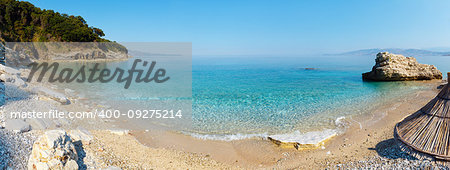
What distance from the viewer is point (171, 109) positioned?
48.2 ft

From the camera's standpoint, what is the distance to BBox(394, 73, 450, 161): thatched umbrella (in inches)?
223

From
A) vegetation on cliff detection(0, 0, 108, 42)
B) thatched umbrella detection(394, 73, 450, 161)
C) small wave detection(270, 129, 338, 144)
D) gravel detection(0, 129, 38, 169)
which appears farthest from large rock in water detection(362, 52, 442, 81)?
vegetation on cliff detection(0, 0, 108, 42)

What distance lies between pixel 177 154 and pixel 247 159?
2.67 m

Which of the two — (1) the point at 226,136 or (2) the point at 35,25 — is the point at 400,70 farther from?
(2) the point at 35,25

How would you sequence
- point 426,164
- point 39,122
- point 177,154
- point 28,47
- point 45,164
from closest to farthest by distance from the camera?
point 45,164 → point 426,164 → point 39,122 → point 177,154 → point 28,47

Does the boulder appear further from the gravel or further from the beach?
the beach

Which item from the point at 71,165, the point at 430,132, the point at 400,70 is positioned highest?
the point at 400,70

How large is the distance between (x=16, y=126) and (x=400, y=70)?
34626mm

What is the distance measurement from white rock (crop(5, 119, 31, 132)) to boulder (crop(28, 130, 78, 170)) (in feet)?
6.62

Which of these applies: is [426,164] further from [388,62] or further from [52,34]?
[52,34]

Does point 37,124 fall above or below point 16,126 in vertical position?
below

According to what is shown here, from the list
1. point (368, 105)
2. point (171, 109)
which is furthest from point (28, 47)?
point (368, 105)

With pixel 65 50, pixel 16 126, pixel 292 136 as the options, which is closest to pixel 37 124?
pixel 16 126

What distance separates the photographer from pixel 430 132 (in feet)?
19.5
